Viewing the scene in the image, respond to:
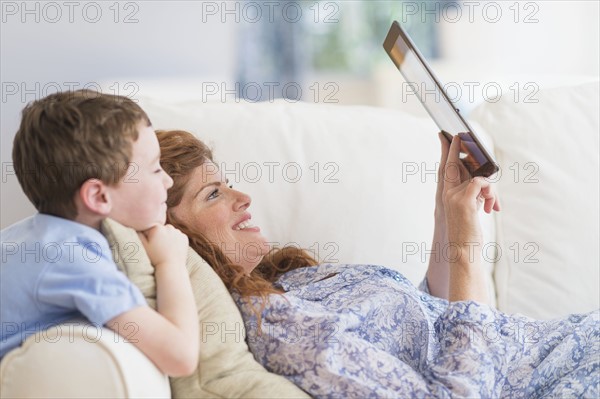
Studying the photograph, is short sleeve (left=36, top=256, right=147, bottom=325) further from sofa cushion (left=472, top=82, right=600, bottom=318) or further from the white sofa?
sofa cushion (left=472, top=82, right=600, bottom=318)

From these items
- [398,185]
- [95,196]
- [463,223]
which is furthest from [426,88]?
[95,196]

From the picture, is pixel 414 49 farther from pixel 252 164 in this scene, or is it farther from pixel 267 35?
pixel 267 35

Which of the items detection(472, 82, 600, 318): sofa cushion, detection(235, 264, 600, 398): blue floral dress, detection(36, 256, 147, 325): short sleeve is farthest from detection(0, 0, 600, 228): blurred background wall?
detection(36, 256, 147, 325): short sleeve

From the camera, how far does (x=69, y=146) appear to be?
3.68 feet

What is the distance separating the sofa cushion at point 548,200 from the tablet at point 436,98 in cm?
35

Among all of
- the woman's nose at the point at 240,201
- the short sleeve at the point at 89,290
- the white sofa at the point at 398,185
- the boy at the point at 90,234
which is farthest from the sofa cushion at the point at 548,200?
the short sleeve at the point at 89,290

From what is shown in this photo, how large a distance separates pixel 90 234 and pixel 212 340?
22 cm

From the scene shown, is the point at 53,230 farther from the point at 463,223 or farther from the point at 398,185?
the point at 398,185

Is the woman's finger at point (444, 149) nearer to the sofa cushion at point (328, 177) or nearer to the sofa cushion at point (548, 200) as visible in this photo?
the sofa cushion at point (328, 177)

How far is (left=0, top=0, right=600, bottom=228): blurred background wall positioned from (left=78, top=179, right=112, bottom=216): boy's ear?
774 millimetres

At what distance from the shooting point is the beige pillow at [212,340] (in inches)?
44.8

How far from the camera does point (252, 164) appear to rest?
1804mm

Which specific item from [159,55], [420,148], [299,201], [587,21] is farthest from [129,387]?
[587,21]

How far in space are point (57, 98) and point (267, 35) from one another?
4.47 m
